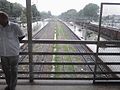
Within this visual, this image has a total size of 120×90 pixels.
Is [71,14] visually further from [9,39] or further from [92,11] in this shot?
[9,39]

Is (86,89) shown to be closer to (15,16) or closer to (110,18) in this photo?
(110,18)

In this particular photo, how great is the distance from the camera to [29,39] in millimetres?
4254

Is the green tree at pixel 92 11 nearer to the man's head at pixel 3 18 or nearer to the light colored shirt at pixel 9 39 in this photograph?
the light colored shirt at pixel 9 39

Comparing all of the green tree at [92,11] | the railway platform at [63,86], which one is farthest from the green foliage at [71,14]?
the railway platform at [63,86]

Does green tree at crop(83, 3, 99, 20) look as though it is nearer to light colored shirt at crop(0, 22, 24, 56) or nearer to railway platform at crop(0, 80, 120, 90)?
railway platform at crop(0, 80, 120, 90)

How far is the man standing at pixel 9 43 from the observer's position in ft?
12.0

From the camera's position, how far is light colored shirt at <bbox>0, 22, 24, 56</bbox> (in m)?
3.68

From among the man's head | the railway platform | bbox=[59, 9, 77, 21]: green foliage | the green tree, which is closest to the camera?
the man's head

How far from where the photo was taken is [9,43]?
3.72m

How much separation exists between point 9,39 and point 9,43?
72 millimetres

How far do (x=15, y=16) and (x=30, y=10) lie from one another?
117cm

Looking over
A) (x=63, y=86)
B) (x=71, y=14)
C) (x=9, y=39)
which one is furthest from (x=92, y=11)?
(x=9, y=39)

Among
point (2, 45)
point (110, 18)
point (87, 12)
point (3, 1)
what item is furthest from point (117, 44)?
point (3, 1)

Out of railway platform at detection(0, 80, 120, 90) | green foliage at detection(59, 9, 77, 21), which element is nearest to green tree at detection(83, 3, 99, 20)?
green foliage at detection(59, 9, 77, 21)
